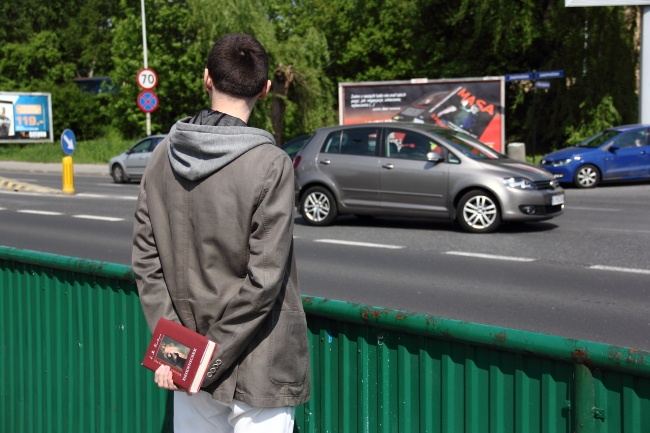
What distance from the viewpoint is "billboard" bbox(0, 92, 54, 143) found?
53.2 metres

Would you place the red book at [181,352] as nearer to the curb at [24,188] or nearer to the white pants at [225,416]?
the white pants at [225,416]

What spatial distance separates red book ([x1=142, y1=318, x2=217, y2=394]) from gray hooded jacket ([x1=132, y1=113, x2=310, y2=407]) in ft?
0.12

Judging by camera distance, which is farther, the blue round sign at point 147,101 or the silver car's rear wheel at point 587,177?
the blue round sign at point 147,101

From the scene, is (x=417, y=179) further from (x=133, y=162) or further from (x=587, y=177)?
(x=133, y=162)

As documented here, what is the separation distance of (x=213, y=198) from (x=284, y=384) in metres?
0.55

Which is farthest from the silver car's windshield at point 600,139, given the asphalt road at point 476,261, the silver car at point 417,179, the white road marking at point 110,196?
the white road marking at point 110,196

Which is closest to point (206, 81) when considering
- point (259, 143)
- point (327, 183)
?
point (259, 143)

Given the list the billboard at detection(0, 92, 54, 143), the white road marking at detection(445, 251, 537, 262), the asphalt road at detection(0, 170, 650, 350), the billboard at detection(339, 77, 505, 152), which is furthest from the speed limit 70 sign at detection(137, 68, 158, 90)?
the white road marking at detection(445, 251, 537, 262)

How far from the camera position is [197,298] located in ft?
9.04

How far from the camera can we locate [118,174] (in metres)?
30.2

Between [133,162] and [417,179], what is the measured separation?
16.0 meters

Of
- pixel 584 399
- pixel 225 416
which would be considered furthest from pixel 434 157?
pixel 584 399

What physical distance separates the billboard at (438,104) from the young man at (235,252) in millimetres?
25531

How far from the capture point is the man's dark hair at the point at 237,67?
9.04 ft
